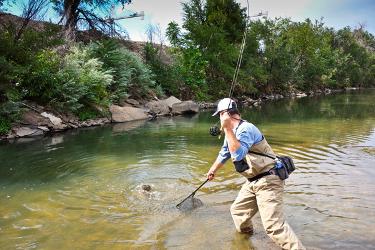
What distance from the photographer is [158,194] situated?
7.35 m

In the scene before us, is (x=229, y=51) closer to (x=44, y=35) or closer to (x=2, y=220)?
(x=44, y=35)

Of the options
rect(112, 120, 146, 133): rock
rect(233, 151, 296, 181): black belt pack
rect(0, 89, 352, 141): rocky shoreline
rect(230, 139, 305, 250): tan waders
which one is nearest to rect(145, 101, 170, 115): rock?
rect(0, 89, 352, 141): rocky shoreline

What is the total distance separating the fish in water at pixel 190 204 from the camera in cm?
644

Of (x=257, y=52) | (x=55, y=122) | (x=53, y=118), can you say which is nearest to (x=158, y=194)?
(x=55, y=122)

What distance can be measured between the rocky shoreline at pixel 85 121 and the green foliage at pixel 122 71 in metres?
0.89

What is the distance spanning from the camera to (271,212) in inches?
176

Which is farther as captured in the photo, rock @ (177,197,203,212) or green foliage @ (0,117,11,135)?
green foliage @ (0,117,11,135)

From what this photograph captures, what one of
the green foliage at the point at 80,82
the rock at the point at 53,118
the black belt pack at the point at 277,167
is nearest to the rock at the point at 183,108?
the green foliage at the point at 80,82

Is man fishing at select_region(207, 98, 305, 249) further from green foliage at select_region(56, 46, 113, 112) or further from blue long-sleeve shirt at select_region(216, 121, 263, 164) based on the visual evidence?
green foliage at select_region(56, 46, 113, 112)

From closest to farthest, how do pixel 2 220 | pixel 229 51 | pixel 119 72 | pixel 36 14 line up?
pixel 2 220, pixel 36 14, pixel 119 72, pixel 229 51

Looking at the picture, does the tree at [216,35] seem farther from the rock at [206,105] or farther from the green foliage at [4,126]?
the green foliage at [4,126]

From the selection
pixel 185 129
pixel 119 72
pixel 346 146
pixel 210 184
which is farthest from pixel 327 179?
pixel 119 72

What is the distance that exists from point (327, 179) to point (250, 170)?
410 centimetres

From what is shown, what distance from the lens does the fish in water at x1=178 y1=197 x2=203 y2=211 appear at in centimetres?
644
